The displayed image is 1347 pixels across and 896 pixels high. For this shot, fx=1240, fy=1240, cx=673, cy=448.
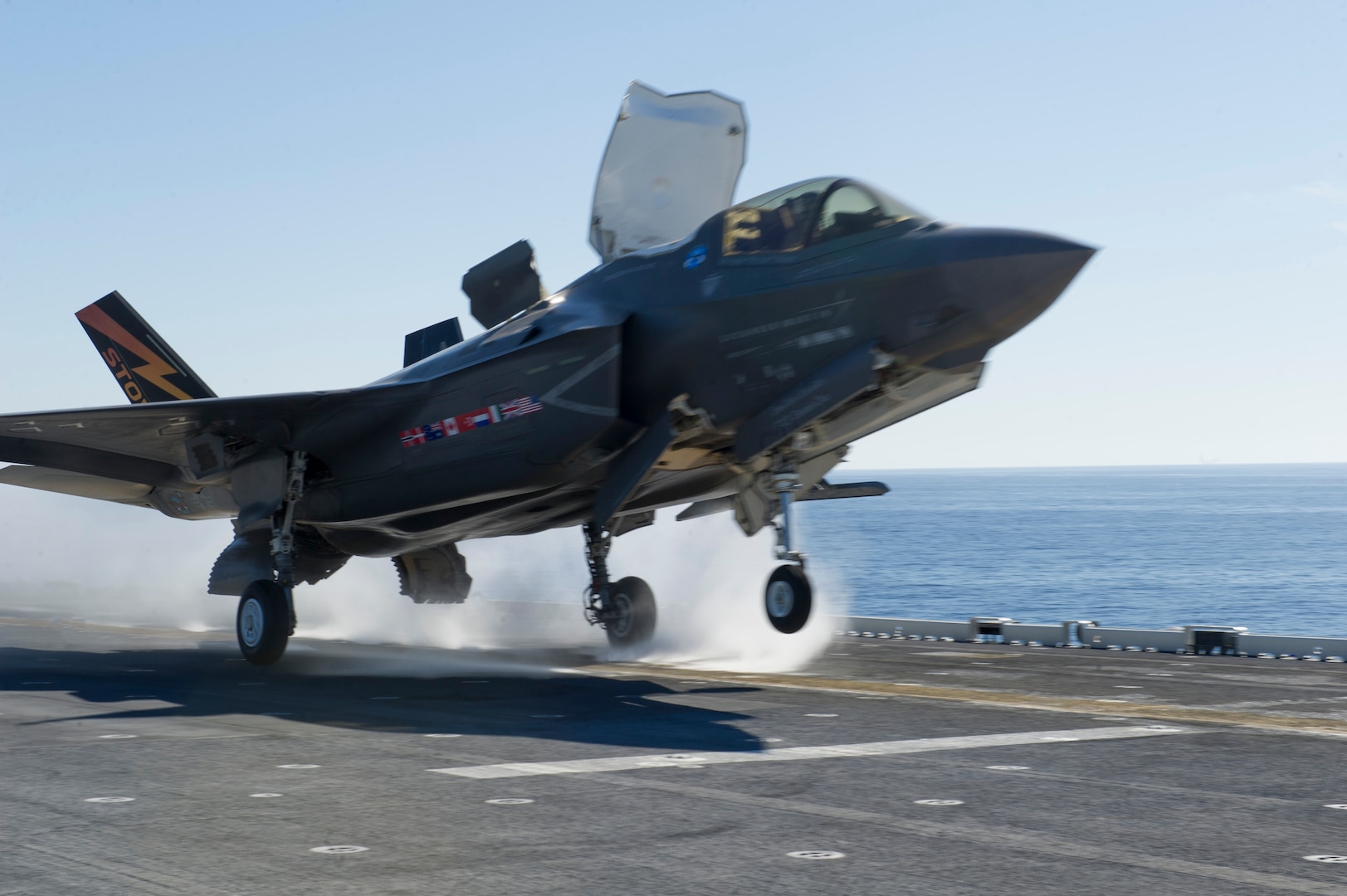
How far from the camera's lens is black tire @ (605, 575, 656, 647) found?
62.8 ft

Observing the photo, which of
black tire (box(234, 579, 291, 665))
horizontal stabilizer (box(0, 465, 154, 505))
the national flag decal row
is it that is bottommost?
black tire (box(234, 579, 291, 665))

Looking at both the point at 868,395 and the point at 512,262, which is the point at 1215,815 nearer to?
the point at 868,395

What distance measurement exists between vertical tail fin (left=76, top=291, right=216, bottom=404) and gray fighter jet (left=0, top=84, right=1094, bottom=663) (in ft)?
0.46

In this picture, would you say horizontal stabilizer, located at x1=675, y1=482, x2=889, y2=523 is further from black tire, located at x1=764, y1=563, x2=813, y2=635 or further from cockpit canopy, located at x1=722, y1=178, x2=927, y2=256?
cockpit canopy, located at x1=722, y1=178, x2=927, y2=256

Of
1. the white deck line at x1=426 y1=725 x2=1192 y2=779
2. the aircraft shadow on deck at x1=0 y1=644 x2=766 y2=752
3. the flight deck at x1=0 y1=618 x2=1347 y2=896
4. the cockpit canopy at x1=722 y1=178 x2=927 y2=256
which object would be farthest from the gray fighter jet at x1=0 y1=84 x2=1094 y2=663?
the white deck line at x1=426 y1=725 x2=1192 y2=779

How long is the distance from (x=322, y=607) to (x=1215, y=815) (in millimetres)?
23965

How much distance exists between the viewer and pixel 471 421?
1597 cm

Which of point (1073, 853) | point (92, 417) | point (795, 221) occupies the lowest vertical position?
point (1073, 853)

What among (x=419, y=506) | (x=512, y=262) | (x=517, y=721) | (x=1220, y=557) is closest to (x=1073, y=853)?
(x=517, y=721)

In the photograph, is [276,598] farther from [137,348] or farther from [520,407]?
[137,348]

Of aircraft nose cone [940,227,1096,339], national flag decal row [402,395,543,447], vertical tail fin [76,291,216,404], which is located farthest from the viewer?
vertical tail fin [76,291,216,404]

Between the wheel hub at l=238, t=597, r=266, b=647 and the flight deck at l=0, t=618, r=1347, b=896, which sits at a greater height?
the wheel hub at l=238, t=597, r=266, b=647

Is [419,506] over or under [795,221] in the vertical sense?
under

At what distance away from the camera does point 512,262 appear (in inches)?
757
